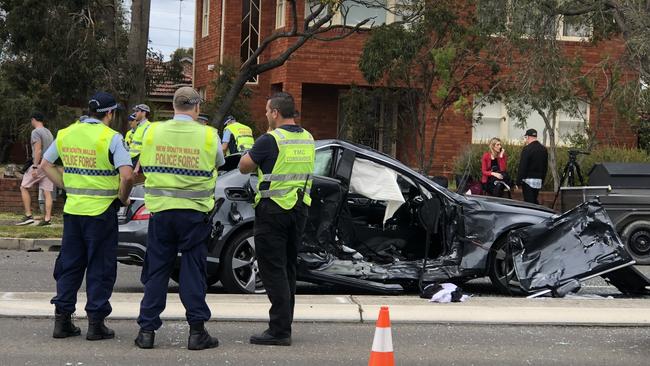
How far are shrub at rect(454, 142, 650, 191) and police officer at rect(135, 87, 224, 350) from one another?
13.1m

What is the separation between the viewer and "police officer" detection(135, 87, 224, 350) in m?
6.66

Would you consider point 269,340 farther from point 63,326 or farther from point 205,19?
point 205,19

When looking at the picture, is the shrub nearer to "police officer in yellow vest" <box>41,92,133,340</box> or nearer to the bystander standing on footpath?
the bystander standing on footpath

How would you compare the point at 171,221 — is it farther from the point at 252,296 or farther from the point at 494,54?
the point at 494,54

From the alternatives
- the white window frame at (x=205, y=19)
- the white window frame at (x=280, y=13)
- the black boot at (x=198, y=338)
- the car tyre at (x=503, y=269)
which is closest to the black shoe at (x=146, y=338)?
the black boot at (x=198, y=338)

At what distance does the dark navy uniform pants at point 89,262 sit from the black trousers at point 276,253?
1.12 m

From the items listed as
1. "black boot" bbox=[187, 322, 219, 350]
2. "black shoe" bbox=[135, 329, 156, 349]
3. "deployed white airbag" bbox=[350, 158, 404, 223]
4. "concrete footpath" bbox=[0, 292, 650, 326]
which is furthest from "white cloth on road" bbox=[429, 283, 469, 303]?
"black shoe" bbox=[135, 329, 156, 349]

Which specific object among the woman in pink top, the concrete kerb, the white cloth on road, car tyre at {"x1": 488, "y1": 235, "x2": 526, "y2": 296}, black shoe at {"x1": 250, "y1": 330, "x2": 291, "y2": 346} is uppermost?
the woman in pink top

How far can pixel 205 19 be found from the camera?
28656 mm

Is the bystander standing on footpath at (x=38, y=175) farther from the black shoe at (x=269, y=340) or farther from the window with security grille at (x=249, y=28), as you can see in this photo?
the window with security grille at (x=249, y=28)

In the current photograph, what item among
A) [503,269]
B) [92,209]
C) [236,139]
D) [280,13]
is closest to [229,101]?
[236,139]

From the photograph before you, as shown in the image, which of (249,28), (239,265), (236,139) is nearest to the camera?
(239,265)

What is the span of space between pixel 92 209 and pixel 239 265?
2.48m

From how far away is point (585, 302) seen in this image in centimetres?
901
